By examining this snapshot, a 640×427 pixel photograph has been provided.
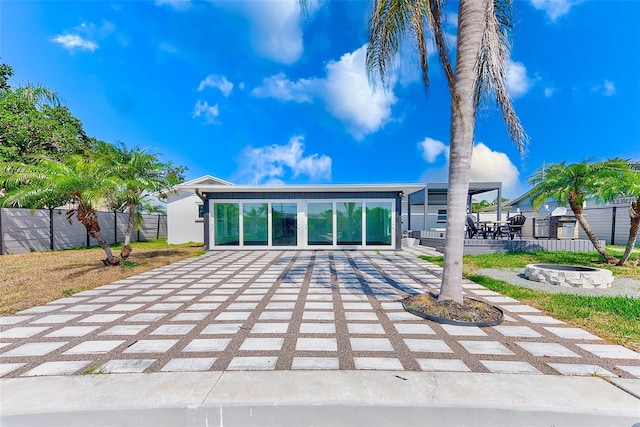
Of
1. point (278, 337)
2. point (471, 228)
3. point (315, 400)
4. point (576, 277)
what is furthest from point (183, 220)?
point (576, 277)

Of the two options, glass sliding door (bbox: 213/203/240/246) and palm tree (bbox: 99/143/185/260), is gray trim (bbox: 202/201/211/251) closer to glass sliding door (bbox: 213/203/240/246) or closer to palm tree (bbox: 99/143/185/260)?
glass sliding door (bbox: 213/203/240/246)

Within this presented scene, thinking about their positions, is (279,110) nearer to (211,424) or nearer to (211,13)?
(211,13)

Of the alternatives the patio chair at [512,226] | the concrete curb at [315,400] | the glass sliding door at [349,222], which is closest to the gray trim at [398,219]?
the glass sliding door at [349,222]

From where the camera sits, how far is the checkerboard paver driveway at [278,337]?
2.37m

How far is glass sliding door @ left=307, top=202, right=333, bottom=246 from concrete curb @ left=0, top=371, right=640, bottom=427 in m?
9.35

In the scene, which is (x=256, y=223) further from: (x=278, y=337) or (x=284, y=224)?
(x=278, y=337)

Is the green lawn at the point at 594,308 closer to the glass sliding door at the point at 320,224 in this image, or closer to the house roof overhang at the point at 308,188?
the house roof overhang at the point at 308,188

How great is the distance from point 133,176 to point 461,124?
864cm

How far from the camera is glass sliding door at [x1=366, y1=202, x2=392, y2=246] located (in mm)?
11383

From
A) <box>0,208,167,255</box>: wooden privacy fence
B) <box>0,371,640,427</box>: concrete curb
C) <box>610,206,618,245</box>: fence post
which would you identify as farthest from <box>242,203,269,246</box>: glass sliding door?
<box>610,206,618,245</box>: fence post

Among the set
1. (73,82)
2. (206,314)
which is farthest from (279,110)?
(206,314)

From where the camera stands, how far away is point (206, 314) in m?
3.71

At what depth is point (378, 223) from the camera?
1147 centimetres

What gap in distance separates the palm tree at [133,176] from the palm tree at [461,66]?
732 centimetres
